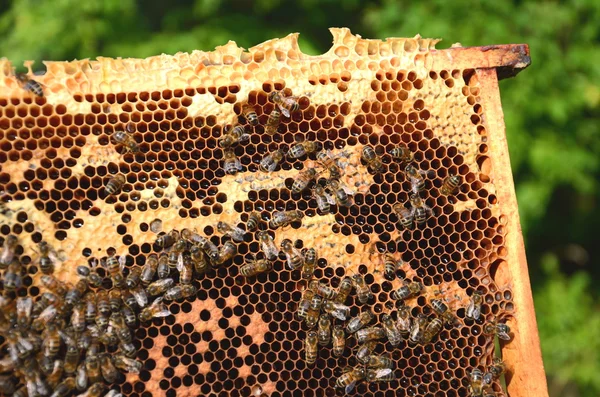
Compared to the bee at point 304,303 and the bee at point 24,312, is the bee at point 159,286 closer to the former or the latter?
the bee at point 24,312

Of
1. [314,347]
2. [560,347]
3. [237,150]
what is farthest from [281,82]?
[560,347]

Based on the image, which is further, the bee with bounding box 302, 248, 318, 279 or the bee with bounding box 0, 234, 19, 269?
the bee with bounding box 302, 248, 318, 279

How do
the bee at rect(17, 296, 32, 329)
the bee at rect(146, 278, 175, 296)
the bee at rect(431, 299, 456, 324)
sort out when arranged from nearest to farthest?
the bee at rect(17, 296, 32, 329)
the bee at rect(146, 278, 175, 296)
the bee at rect(431, 299, 456, 324)

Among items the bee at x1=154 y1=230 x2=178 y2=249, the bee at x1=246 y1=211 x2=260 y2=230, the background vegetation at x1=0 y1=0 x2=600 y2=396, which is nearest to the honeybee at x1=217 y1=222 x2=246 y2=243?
the bee at x1=246 y1=211 x2=260 y2=230

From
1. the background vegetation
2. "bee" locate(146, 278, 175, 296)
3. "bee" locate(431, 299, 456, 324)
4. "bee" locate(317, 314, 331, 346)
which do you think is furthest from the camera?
the background vegetation

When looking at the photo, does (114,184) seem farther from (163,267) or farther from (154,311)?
(154,311)

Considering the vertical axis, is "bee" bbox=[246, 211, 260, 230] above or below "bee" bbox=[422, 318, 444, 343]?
above

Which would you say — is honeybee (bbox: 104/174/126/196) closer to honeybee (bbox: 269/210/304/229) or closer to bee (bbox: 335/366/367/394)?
honeybee (bbox: 269/210/304/229)
